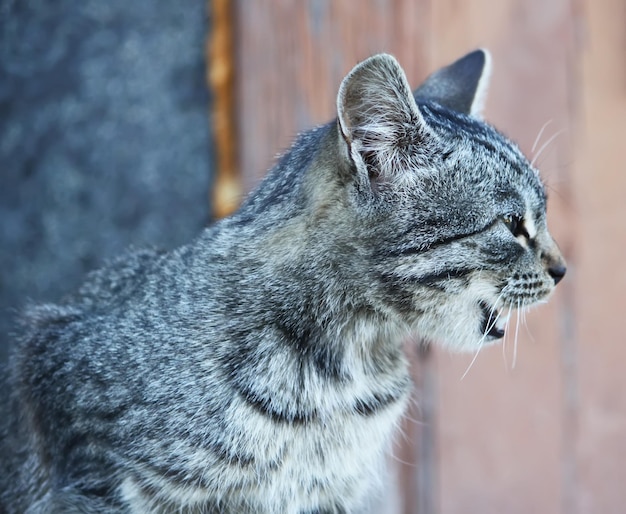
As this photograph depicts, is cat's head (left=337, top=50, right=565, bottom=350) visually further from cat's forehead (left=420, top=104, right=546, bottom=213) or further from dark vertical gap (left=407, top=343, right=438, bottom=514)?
dark vertical gap (left=407, top=343, right=438, bottom=514)

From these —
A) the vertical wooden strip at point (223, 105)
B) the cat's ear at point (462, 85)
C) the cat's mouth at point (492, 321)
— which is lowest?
the cat's mouth at point (492, 321)

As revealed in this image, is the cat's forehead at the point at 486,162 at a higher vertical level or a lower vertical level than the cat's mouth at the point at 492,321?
higher

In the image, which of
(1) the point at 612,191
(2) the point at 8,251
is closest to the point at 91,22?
(2) the point at 8,251

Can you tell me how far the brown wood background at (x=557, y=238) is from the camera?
3309 millimetres

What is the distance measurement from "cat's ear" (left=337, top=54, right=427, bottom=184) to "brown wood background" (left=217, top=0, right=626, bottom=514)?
3.31ft

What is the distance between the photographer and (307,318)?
231 cm

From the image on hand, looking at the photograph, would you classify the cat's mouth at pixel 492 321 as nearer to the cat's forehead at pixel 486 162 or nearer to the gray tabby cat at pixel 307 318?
the gray tabby cat at pixel 307 318

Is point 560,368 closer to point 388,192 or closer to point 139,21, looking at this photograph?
point 388,192

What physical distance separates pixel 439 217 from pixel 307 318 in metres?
0.42

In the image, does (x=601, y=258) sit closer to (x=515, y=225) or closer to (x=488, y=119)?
(x=488, y=119)

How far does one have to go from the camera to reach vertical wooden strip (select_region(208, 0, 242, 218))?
340 centimetres

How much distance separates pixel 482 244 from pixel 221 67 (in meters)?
1.53

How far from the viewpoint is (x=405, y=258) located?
89.9 inches

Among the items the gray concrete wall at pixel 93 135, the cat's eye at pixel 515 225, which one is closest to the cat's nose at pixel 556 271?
the cat's eye at pixel 515 225
